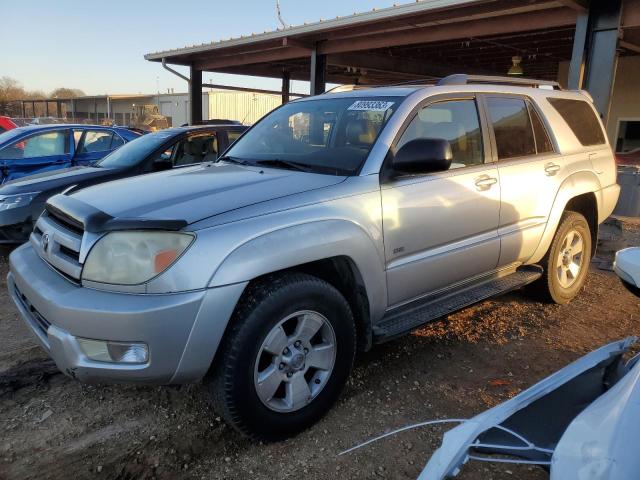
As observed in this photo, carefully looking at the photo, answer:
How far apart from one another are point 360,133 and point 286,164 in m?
0.52

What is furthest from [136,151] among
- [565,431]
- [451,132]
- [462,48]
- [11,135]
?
[462,48]

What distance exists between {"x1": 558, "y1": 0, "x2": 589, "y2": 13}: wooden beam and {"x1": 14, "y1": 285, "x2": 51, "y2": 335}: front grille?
26.2ft

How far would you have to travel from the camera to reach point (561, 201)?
170 inches

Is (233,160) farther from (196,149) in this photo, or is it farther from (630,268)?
(196,149)

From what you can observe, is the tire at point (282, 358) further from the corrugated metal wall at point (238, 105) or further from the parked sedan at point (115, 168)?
the corrugated metal wall at point (238, 105)

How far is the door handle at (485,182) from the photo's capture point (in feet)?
11.8

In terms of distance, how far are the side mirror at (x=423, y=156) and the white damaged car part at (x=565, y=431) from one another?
1.43 meters

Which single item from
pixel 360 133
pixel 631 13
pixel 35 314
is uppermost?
pixel 631 13

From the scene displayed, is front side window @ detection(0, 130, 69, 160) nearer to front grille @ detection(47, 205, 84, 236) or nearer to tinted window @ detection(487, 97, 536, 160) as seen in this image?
front grille @ detection(47, 205, 84, 236)

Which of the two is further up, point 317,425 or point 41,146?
point 41,146

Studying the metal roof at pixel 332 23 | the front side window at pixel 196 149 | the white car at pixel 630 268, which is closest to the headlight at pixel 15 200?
the front side window at pixel 196 149

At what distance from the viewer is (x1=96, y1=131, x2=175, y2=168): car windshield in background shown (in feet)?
20.5

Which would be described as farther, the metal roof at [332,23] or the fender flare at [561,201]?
the metal roof at [332,23]

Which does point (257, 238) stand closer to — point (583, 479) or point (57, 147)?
Result: point (583, 479)
